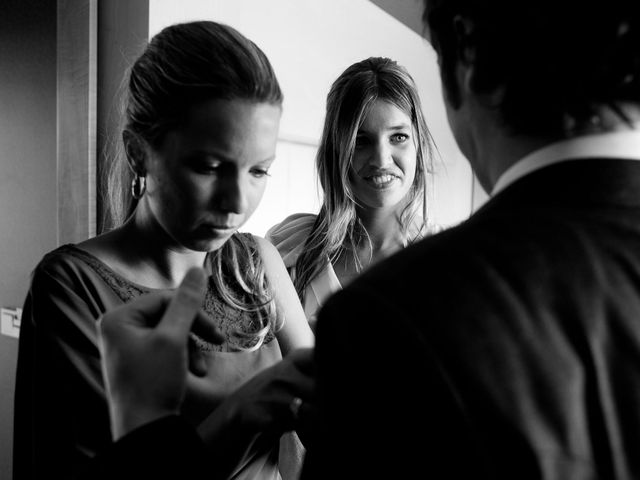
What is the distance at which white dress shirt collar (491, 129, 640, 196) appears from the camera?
0.43 metres

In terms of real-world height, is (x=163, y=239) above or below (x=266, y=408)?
above

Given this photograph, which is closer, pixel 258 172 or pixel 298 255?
pixel 258 172

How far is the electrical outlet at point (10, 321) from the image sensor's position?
68.2 inches

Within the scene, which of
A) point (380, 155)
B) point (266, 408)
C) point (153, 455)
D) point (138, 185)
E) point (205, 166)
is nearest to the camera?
point (153, 455)

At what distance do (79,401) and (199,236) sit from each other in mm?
297

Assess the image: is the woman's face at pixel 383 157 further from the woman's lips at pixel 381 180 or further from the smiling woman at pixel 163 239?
Answer: the smiling woman at pixel 163 239

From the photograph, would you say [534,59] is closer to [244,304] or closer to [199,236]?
[199,236]

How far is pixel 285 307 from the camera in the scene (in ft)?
3.51

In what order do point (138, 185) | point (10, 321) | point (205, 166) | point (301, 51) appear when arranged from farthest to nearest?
point (301, 51) → point (10, 321) → point (138, 185) → point (205, 166)

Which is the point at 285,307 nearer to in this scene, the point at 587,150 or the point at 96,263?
the point at 96,263

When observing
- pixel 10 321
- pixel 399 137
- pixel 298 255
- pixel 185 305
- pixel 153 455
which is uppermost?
pixel 399 137

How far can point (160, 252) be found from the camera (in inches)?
37.5

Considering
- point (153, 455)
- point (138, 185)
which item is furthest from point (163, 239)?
point (153, 455)

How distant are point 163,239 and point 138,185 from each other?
10cm
